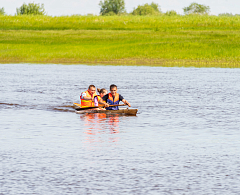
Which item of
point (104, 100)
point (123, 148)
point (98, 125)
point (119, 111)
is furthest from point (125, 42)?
point (123, 148)

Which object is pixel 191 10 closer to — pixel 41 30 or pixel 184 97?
pixel 41 30

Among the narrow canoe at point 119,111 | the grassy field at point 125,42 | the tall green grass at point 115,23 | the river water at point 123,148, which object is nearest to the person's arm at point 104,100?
the narrow canoe at point 119,111

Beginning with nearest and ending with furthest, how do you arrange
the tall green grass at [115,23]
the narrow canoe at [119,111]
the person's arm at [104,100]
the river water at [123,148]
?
the river water at [123,148]
the narrow canoe at [119,111]
the person's arm at [104,100]
the tall green grass at [115,23]

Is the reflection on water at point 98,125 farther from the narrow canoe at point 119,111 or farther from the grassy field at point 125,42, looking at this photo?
the grassy field at point 125,42

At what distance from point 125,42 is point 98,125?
4830 centimetres

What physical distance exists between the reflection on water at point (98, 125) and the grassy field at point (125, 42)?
114 feet

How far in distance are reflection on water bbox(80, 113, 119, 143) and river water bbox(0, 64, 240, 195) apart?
0.09 feet

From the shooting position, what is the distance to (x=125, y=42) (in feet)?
210

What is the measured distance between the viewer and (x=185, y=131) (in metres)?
15.0

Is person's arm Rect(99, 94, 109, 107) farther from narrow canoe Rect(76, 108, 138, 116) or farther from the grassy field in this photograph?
the grassy field

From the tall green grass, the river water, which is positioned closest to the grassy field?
the tall green grass

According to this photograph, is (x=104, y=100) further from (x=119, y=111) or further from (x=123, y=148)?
(x=123, y=148)

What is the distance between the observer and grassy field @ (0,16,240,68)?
5584cm

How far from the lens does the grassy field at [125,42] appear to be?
5584cm
